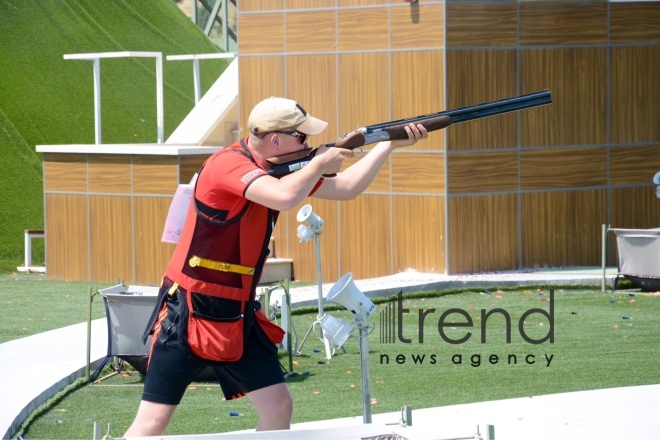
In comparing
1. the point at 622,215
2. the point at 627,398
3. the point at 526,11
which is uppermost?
the point at 526,11

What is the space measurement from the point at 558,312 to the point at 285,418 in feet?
26.1

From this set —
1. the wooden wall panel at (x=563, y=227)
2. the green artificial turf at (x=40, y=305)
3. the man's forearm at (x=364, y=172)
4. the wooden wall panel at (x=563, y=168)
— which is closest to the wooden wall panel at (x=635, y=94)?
the wooden wall panel at (x=563, y=168)

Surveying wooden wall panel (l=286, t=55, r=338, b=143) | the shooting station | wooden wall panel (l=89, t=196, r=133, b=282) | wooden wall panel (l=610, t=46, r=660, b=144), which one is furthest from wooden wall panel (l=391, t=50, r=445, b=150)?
wooden wall panel (l=89, t=196, r=133, b=282)

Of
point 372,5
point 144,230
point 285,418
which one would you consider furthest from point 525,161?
point 285,418

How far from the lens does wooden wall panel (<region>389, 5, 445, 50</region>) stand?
15953mm

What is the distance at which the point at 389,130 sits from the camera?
548cm

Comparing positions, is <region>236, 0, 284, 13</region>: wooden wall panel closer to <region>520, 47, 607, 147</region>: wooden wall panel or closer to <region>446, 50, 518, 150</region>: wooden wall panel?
<region>446, 50, 518, 150</region>: wooden wall panel

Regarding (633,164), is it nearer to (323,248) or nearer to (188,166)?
(323,248)

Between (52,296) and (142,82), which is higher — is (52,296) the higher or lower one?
the lower one

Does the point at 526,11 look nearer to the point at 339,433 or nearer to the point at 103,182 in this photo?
the point at 103,182

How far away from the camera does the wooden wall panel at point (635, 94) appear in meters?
17.0

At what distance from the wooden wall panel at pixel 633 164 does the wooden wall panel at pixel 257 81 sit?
4.73m

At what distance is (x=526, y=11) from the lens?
16375mm

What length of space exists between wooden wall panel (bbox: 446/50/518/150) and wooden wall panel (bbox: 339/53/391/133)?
1007mm
